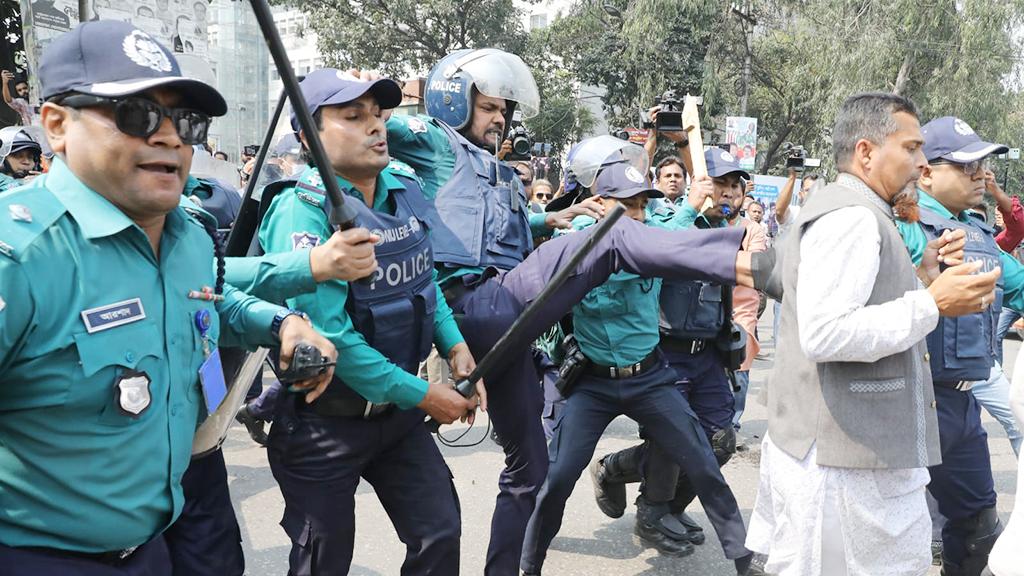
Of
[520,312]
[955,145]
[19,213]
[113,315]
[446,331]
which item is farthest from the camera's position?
[955,145]

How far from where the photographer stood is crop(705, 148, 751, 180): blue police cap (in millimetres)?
5066

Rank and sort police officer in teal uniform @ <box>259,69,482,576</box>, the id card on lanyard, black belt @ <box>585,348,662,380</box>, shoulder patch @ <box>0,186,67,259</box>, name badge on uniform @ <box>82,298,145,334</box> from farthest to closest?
black belt @ <box>585,348,662,380</box>, police officer in teal uniform @ <box>259,69,482,576</box>, the id card on lanyard, name badge on uniform @ <box>82,298,145,334</box>, shoulder patch @ <box>0,186,67,259</box>

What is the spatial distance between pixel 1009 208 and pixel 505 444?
3.89 meters

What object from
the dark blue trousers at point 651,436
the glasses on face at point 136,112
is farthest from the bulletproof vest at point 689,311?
the glasses on face at point 136,112

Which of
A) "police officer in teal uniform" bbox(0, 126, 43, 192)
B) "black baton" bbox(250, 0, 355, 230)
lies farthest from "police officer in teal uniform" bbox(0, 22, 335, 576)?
"police officer in teal uniform" bbox(0, 126, 43, 192)

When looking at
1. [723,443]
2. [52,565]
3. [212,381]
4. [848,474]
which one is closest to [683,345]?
[723,443]

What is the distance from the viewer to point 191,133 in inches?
75.7

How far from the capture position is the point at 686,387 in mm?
4625

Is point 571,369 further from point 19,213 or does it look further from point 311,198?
point 19,213

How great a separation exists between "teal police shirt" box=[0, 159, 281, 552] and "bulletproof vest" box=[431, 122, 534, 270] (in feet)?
4.71

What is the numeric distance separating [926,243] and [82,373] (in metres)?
3.24

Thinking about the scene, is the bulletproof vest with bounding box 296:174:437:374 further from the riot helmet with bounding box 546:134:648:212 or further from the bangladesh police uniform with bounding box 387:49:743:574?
the riot helmet with bounding box 546:134:648:212

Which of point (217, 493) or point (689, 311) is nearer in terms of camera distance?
point (217, 493)

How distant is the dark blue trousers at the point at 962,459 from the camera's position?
3.45m
